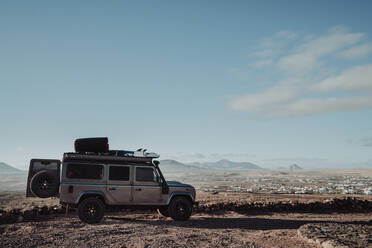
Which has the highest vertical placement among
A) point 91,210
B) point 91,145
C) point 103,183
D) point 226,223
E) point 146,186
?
point 91,145

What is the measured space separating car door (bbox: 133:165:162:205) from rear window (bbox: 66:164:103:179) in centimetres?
135

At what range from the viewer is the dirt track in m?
7.80

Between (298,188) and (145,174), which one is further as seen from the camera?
(298,188)

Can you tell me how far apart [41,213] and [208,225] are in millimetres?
6955

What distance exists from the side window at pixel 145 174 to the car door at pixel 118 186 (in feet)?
1.24

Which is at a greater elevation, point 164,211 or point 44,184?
point 44,184

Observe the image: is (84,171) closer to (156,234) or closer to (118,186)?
(118,186)

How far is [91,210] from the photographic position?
34.3 ft

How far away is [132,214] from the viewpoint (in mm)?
12977

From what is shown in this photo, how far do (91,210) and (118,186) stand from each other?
4.03 ft

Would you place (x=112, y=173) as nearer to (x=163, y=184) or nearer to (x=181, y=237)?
(x=163, y=184)

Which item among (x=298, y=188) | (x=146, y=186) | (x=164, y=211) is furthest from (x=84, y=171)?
(x=298, y=188)

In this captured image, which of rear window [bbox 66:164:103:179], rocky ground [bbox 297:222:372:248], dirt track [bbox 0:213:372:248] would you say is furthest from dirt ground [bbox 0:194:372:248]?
rear window [bbox 66:164:103:179]

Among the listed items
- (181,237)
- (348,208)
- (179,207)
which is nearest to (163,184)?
(179,207)
